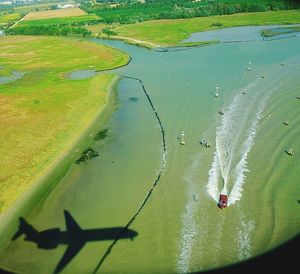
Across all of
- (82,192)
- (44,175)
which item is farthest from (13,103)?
(82,192)

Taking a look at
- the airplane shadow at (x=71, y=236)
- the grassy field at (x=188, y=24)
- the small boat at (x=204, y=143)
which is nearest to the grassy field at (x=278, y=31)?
the grassy field at (x=188, y=24)

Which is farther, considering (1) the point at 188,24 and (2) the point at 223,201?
(1) the point at 188,24

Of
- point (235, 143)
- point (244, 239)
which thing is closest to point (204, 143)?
point (235, 143)

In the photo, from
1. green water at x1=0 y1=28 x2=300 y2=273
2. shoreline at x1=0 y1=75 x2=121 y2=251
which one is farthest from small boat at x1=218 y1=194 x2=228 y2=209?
shoreline at x1=0 y1=75 x2=121 y2=251

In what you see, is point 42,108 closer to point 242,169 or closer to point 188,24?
point 242,169

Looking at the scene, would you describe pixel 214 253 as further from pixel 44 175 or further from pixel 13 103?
pixel 13 103

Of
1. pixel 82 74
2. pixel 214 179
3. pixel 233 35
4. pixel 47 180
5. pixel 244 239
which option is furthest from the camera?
pixel 233 35

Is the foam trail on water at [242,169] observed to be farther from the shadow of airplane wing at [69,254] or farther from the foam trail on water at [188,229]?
the shadow of airplane wing at [69,254]
